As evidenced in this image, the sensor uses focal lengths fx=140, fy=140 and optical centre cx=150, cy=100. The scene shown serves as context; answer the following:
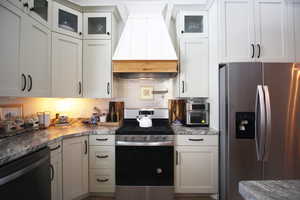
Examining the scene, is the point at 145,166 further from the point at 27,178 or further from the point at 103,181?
the point at 27,178

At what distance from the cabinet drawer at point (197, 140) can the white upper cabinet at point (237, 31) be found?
993 mm

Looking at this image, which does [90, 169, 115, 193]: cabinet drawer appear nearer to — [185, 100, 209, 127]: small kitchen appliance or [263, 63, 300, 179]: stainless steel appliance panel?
[185, 100, 209, 127]: small kitchen appliance

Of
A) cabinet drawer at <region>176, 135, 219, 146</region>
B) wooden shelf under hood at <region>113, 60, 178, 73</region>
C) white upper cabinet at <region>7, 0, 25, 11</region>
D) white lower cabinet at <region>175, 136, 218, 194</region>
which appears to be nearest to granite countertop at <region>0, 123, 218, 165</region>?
cabinet drawer at <region>176, 135, 219, 146</region>

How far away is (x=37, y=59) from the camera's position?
5.05 ft

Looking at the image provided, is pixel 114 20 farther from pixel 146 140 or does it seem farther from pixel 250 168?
pixel 250 168

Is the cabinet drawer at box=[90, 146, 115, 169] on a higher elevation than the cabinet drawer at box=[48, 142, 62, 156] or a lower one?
lower

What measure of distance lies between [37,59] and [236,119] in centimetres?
227

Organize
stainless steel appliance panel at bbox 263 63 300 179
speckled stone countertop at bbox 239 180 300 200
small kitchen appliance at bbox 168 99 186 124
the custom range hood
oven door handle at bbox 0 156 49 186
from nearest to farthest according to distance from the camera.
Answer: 1. speckled stone countertop at bbox 239 180 300 200
2. oven door handle at bbox 0 156 49 186
3. stainless steel appliance panel at bbox 263 63 300 179
4. the custom range hood
5. small kitchen appliance at bbox 168 99 186 124

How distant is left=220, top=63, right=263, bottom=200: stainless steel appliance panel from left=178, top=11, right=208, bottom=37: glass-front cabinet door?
790mm

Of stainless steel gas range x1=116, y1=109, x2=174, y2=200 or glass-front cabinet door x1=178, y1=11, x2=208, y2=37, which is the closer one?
stainless steel gas range x1=116, y1=109, x2=174, y2=200

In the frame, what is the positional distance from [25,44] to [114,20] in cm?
123

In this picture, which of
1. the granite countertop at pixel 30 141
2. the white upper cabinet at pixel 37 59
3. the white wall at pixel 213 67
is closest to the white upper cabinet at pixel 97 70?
the white upper cabinet at pixel 37 59

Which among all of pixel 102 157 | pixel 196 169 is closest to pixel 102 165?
pixel 102 157

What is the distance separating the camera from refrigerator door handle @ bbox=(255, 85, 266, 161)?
139cm
